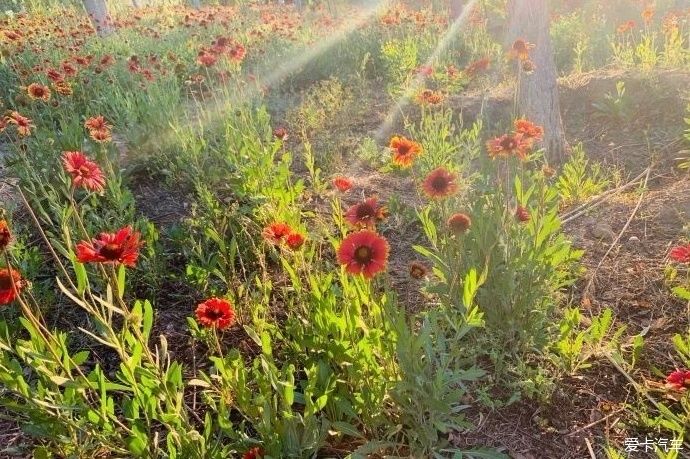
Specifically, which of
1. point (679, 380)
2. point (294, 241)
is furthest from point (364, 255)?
point (679, 380)

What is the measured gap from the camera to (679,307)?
2.35 m

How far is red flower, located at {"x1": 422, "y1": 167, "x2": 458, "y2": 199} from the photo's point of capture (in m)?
1.86

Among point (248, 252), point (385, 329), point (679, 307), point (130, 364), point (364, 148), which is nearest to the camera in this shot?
point (130, 364)

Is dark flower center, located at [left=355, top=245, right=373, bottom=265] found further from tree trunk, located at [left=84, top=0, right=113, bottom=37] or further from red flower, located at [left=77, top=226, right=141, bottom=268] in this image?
tree trunk, located at [left=84, top=0, right=113, bottom=37]

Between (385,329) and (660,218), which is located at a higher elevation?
(385,329)

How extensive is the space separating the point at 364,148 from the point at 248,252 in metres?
1.92

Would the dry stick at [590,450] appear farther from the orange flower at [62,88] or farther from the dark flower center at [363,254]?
the orange flower at [62,88]

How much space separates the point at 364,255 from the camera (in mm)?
1488

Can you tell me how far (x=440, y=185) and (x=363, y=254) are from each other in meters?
0.54

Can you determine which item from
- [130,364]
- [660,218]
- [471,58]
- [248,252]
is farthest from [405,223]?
[471,58]

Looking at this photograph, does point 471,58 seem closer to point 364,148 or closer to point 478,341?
point 364,148

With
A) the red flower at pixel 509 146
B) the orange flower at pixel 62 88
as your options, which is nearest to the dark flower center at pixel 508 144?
the red flower at pixel 509 146

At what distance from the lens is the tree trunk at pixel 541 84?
437cm

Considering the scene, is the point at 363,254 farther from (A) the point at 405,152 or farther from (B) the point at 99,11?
(B) the point at 99,11
